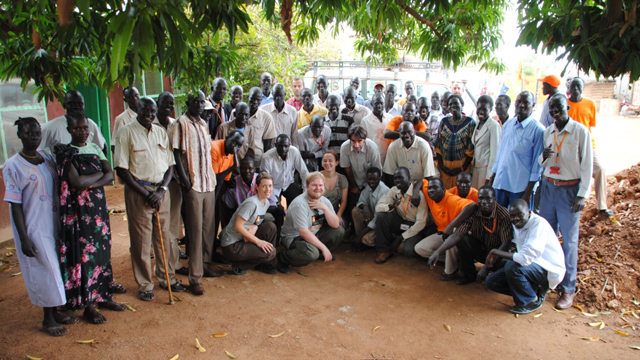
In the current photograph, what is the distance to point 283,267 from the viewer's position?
523cm

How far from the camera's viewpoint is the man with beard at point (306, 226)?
515 cm

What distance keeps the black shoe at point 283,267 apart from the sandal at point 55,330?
7.05ft

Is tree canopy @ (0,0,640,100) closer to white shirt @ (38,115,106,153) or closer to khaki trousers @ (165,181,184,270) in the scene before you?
white shirt @ (38,115,106,153)

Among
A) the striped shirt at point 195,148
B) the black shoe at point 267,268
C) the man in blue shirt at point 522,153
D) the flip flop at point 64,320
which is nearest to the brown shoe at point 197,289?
the black shoe at point 267,268

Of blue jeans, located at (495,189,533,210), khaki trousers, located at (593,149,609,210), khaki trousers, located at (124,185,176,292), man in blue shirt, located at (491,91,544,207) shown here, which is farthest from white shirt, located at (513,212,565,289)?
khaki trousers, located at (124,185,176,292)

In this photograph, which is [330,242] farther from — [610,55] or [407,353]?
[610,55]

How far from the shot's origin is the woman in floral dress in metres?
3.73

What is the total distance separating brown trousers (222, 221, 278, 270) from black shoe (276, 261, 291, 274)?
208 mm

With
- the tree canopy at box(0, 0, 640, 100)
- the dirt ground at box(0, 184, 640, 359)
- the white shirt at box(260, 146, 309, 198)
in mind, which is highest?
the tree canopy at box(0, 0, 640, 100)

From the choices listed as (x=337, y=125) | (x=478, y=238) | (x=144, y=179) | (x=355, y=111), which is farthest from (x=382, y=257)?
(x=144, y=179)

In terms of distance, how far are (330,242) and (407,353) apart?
2093mm

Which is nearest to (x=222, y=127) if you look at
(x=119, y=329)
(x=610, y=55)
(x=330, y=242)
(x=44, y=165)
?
(x=330, y=242)

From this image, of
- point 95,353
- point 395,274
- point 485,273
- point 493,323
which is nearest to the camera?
point 95,353

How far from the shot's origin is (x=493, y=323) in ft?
13.4
